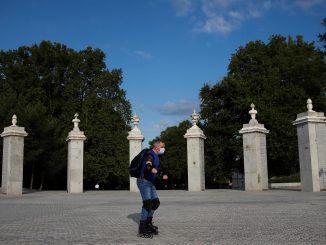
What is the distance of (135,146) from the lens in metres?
27.0

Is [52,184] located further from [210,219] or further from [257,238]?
[257,238]

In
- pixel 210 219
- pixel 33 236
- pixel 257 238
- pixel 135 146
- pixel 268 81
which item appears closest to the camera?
pixel 257 238

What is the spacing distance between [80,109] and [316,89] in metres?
22.9

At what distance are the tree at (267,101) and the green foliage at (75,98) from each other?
8921mm

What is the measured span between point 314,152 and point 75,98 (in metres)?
27.5

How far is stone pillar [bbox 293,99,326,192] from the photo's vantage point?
22.1 m

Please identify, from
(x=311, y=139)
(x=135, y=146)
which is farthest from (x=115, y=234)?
(x=135, y=146)

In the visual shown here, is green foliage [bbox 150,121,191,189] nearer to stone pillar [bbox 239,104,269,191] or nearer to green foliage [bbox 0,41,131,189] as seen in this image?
green foliage [bbox 0,41,131,189]

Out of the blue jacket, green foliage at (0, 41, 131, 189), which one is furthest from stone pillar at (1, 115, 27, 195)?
the blue jacket

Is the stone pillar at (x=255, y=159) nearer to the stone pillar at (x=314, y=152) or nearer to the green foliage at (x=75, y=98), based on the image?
the stone pillar at (x=314, y=152)

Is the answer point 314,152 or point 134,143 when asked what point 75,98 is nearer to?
point 134,143

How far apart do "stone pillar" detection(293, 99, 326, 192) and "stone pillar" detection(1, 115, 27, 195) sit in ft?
51.6

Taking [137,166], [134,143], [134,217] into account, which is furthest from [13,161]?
[137,166]

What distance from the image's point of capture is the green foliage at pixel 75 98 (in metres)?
40.2
